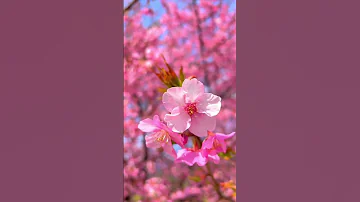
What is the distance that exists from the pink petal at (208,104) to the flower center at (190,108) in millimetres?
10

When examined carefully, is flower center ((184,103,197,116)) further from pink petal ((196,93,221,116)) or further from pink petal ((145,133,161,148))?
pink petal ((145,133,161,148))

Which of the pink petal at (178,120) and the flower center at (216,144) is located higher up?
the pink petal at (178,120)

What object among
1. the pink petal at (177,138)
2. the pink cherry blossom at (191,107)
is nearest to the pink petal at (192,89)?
the pink cherry blossom at (191,107)

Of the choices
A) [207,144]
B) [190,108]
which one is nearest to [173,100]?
[190,108]

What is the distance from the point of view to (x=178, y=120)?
3.89 feet

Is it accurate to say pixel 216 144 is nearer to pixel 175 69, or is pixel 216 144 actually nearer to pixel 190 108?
pixel 190 108

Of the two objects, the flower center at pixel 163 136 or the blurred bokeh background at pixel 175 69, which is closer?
the flower center at pixel 163 136

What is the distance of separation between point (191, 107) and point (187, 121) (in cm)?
4

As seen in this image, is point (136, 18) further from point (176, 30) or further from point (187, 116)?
point (187, 116)

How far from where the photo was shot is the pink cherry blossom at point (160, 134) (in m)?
1.22

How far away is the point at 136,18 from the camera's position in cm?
144

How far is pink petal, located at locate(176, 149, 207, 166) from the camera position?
122 cm

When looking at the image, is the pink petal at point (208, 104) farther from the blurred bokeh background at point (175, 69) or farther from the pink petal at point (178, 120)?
the blurred bokeh background at point (175, 69)

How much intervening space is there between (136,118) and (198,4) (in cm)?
42
